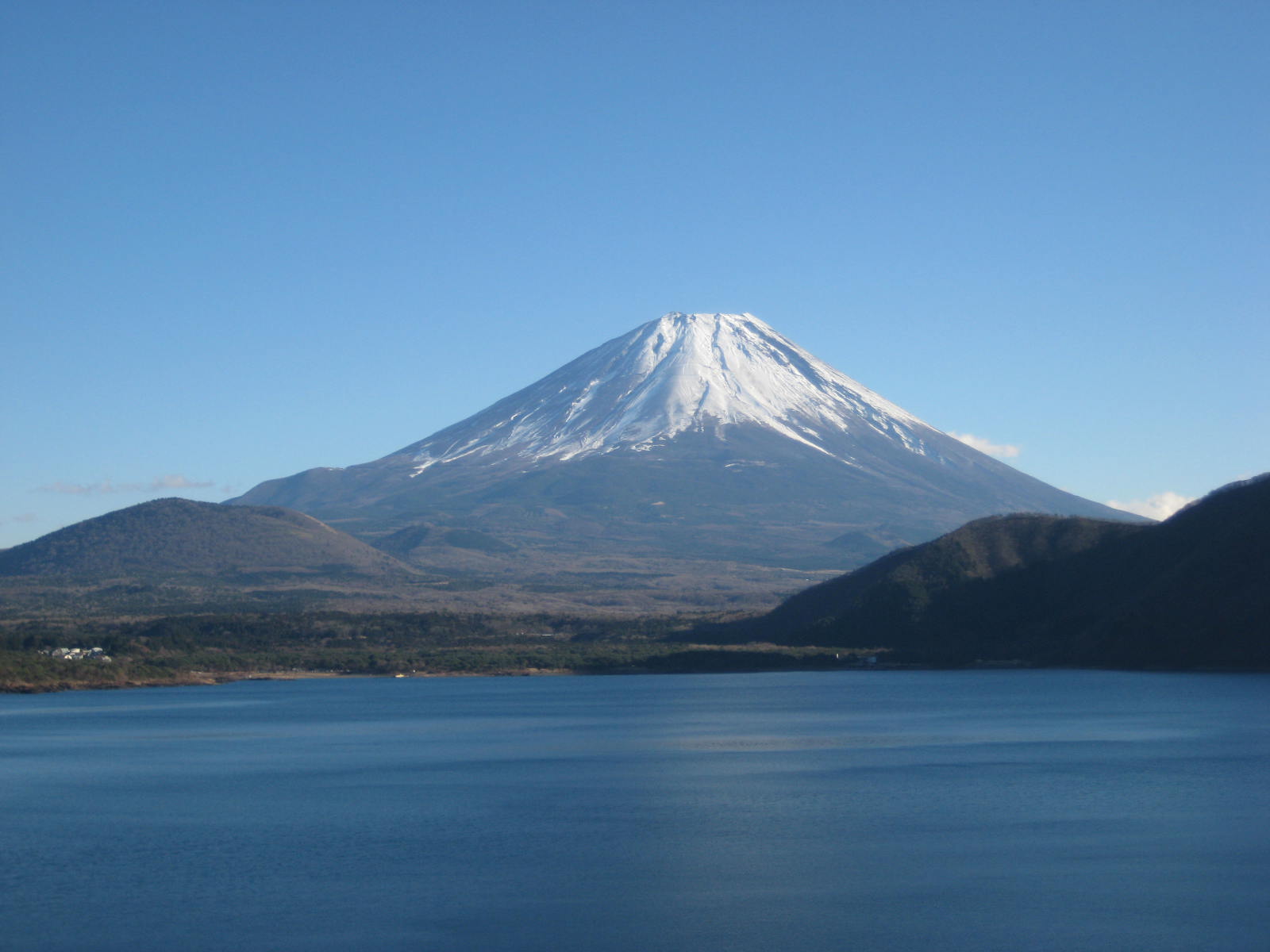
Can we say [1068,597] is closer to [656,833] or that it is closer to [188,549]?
[656,833]

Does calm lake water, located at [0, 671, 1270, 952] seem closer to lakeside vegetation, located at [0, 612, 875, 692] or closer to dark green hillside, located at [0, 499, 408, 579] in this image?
lakeside vegetation, located at [0, 612, 875, 692]

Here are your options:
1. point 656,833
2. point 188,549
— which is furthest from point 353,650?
point 188,549

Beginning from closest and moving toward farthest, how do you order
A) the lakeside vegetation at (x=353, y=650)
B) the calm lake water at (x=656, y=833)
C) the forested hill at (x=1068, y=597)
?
the calm lake water at (x=656, y=833) → the forested hill at (x=1068, y=597) → the lakeside vegetation at (x=353, y=650)

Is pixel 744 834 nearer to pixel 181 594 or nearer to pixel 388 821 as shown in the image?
pixel 388 821

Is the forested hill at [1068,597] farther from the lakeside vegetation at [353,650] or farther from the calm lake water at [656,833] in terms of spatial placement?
the calm lake water at [656,833]

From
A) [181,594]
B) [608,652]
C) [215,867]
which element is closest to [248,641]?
[608,652]

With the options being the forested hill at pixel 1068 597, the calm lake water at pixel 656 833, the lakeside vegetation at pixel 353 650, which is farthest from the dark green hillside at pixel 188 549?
the calm lake water at pixel 656 833

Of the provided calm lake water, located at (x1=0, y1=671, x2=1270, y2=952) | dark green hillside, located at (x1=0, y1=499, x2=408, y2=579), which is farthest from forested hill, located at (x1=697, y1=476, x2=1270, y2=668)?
dark green hillside, located at (x1=0, y1=499, x2=408, y2=579)
